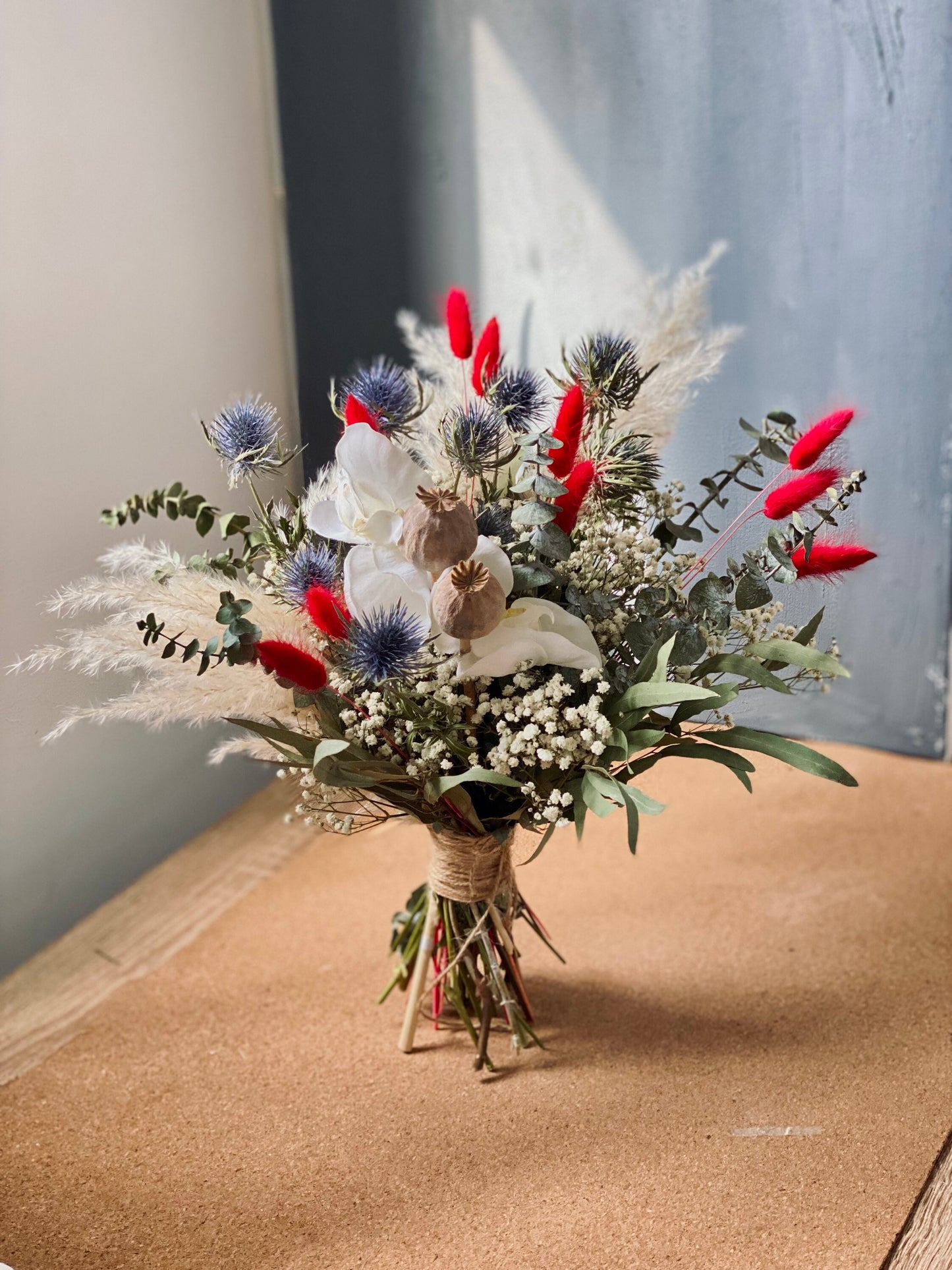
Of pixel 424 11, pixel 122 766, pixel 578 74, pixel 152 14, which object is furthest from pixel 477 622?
pixel 424 11

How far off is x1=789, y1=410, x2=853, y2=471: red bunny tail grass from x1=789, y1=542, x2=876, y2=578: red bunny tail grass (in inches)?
3.0

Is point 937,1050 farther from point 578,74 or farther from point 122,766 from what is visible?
point 578,74

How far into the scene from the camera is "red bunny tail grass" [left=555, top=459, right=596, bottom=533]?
3.26ft

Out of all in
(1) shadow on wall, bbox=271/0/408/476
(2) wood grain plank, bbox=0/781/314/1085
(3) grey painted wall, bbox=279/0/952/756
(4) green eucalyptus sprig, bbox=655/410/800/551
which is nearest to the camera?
(4) green eucalyptus sprig, bbox=655/410/800/551

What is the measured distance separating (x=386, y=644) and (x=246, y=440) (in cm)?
26

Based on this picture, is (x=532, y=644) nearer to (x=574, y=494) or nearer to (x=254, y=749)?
(x=574, y=494)

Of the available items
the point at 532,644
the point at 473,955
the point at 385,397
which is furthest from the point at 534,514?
the point at 473,955

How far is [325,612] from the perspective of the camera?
0.93m

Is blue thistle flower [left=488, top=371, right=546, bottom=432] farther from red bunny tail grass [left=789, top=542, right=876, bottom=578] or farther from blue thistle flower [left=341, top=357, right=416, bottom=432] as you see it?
red bunny tail grass [left=789, top=542, right=876, bottom=578]

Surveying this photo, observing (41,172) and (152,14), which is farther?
(152,14)

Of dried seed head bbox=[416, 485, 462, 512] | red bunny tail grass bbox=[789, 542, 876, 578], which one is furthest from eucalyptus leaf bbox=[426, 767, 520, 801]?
red bunny tail grass bbox=[789, 542, 876, 578]

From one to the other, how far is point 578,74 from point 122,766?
1.34 meters

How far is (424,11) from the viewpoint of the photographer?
194cm

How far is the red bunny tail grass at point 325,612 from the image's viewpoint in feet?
3.04
